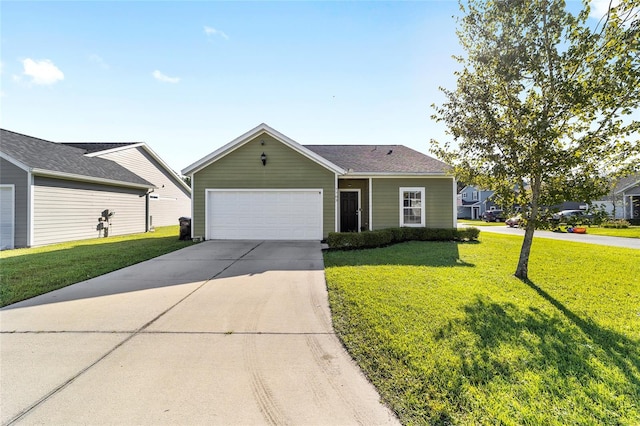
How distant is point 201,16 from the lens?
8.26m

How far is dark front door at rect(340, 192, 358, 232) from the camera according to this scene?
13.1 m

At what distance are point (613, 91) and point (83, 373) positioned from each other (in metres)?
8.20

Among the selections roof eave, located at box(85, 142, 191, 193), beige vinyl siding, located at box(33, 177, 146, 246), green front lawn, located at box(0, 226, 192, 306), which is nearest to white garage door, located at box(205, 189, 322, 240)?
green front lawn, located at box(0, 226, 192, 306)

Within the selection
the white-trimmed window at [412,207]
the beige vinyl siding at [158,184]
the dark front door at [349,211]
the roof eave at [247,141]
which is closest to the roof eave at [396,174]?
the white-trimmed window at [412,207]

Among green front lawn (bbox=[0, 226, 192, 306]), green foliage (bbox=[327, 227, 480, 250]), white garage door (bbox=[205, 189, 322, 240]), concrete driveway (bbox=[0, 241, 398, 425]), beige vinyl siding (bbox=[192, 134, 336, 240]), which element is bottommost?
concrete driveway (bbox=[0, 241, 398, 425])

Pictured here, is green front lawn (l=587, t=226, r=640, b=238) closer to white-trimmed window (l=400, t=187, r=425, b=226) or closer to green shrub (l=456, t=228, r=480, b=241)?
green shrub (l=456, t=228, r=480, b=241)

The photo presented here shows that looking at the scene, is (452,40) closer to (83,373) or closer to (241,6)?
(241,6)

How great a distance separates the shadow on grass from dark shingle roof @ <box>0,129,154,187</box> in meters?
11.9

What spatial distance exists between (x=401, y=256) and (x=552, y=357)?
532 centimetres

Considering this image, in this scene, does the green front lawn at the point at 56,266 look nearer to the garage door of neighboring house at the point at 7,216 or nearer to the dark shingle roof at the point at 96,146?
the garage door of neighboring house at the point at 7,216

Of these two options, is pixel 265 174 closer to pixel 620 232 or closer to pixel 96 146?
pixel 96 146

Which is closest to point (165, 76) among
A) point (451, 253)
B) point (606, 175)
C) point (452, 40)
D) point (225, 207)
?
point (225, 207)

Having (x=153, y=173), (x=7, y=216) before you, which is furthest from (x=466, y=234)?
(x=153, y=173)

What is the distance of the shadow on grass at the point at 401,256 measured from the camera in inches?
283
